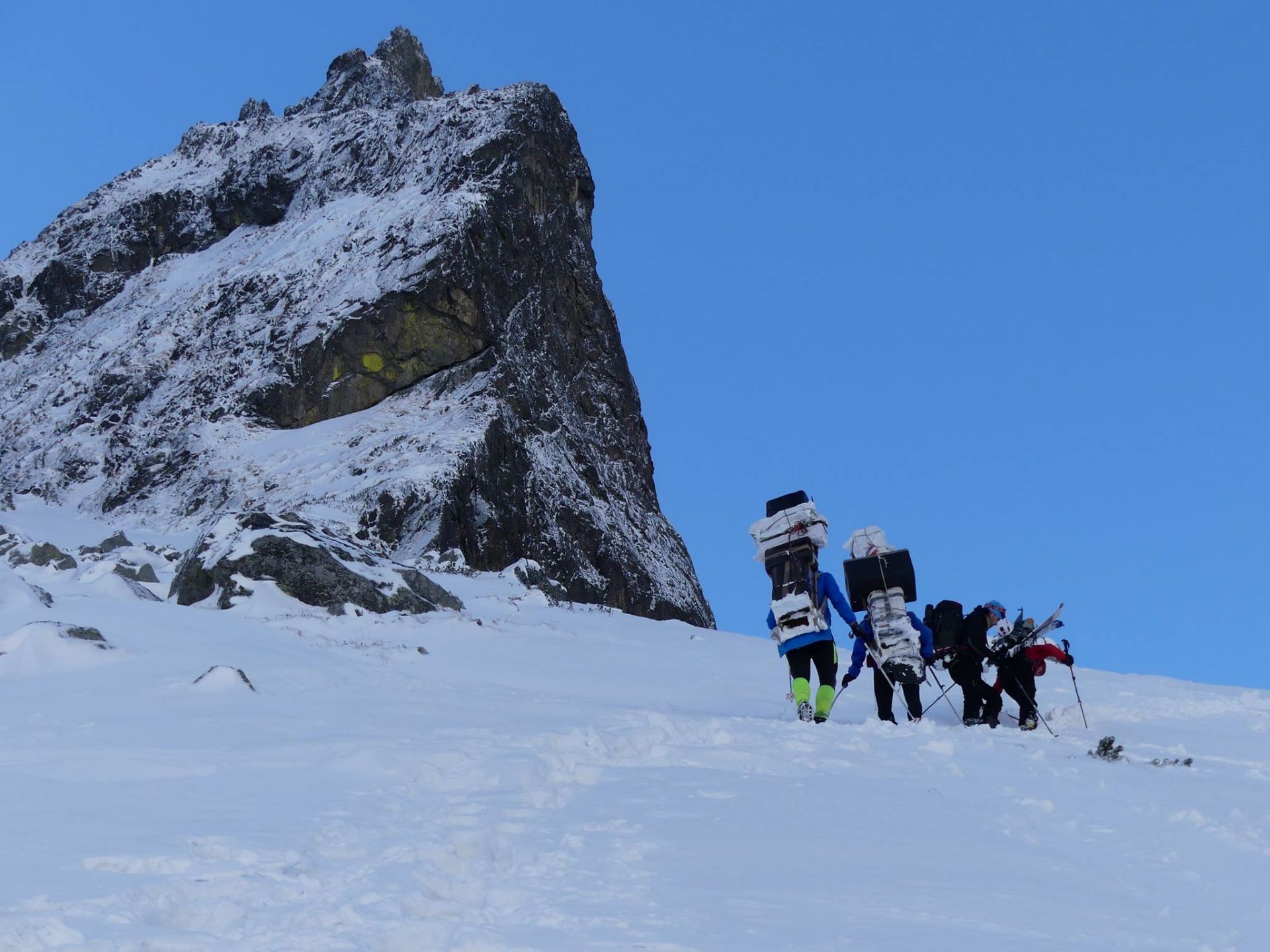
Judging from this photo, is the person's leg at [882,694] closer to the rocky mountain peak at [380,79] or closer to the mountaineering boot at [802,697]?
the mountaineering boot at [802,697]

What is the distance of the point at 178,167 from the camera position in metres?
66.8

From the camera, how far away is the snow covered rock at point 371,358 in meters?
37.0

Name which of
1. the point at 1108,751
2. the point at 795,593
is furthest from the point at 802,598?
the point at 1108,751

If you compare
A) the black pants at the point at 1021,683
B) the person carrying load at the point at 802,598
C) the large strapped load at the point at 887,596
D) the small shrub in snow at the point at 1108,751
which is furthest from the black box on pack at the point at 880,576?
the small shrub in snow at the point at 1108,751

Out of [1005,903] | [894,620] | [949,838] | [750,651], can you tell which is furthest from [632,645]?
[1005,903]

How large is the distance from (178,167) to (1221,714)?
6583 cm

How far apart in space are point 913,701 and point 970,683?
3.12ft

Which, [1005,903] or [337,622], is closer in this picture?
[1005,903]

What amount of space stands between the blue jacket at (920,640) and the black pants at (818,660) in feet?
2.62

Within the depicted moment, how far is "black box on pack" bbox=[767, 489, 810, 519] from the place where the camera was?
1026 centimetres

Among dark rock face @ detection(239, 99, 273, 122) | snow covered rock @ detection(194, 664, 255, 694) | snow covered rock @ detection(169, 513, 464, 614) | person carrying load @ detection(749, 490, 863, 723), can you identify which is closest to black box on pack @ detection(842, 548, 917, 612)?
person carrying load @ detection(749, 490, 863, 723)

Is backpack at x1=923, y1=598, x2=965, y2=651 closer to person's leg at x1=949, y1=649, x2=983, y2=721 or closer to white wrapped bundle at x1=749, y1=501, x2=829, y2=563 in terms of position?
person's leg at x1=949, y1=649, x2=983, y2=721

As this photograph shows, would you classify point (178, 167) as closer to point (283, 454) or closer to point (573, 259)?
point (573, 259)

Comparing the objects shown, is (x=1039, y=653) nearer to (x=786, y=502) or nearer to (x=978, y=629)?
(x=978, y=629)
